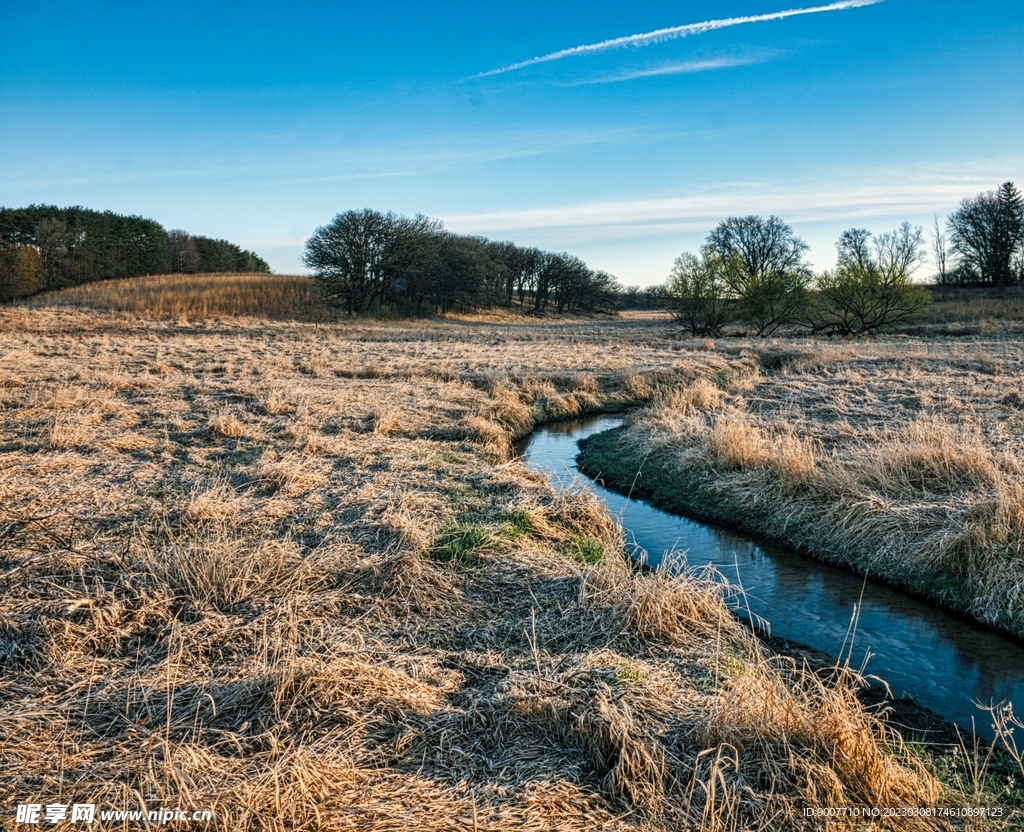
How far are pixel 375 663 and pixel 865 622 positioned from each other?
4.36 m

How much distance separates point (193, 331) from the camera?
29938 millimetres

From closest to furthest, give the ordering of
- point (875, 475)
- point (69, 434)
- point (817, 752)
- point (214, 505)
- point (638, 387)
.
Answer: point (817, 752)
point (214, 505)
point (875, 475)
point (69, 434)
point (638, 387)

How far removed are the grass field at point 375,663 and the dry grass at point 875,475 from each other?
3.03 ft

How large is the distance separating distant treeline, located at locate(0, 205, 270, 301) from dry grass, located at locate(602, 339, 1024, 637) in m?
46.4

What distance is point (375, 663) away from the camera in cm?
389

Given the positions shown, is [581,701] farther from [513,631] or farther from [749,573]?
[749,573]

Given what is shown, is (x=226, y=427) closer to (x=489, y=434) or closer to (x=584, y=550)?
(x=489, y=434)

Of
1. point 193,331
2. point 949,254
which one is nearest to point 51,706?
point 193,331

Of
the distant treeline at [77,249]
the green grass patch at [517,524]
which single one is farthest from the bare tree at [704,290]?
the distant treeline at [77,249]

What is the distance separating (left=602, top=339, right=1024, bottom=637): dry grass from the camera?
6.09 metres

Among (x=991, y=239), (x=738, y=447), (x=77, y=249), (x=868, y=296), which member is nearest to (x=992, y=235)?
(x=991, y=239)

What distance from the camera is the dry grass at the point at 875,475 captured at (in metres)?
6.09

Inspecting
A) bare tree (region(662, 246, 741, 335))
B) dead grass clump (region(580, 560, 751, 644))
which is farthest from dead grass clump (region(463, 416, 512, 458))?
bare tree (region(662, 246, 741, 335))

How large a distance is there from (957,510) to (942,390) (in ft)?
31.9
